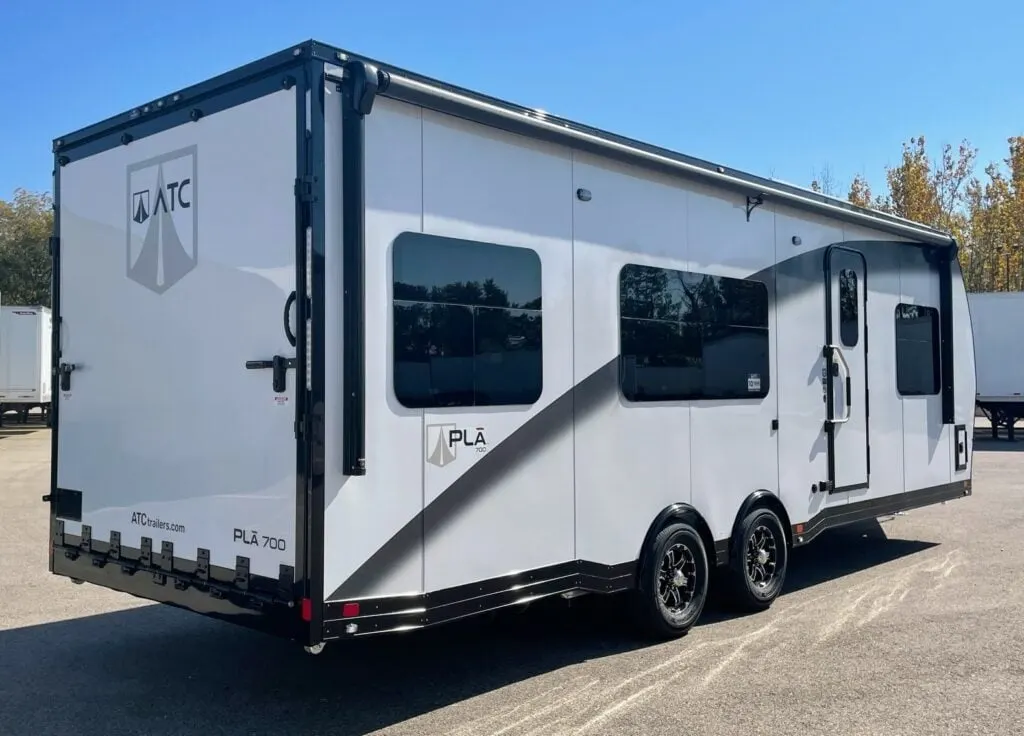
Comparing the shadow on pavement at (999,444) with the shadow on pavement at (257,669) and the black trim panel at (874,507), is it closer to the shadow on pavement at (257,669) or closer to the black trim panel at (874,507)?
the black trim panel at (874,507)

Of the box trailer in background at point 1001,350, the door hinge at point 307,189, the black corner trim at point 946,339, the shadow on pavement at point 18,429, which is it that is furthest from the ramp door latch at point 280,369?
the shadow on pavement at point 18,429

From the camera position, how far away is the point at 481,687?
5.25 metres

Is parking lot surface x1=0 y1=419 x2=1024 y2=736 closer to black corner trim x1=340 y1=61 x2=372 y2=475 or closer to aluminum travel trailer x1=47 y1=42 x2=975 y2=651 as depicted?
aluminum travel trailer x1=47 y1=42 x2=975 y2=651

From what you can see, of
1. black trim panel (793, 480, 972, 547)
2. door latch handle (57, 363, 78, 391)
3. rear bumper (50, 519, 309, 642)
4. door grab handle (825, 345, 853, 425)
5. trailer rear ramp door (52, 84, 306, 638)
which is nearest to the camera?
rear bumper (50, 519, 309, 642)

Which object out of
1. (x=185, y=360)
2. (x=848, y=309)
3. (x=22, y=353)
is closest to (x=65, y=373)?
(x=185, y=360)

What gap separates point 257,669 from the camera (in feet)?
18.3

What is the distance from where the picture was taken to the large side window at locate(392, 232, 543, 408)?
4570 millimetres

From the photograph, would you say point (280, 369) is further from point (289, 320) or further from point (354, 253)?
point (354, 253)

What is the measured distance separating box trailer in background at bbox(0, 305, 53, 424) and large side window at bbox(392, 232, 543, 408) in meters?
24.0

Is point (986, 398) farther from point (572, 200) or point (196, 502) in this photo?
point (196, 502)

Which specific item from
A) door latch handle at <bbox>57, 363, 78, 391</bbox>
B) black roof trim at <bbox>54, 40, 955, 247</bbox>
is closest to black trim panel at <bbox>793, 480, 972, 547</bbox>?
black roof trim at <bbox>54, 40, 955, 247</bbox>

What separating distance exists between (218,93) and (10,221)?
45.2 m

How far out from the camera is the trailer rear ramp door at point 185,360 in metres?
4.44

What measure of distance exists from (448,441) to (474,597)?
2.68 feet
